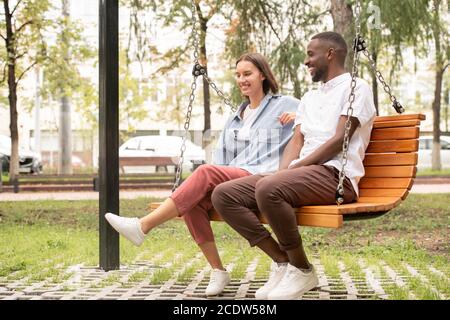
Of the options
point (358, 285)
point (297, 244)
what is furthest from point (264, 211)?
point (358, 285)

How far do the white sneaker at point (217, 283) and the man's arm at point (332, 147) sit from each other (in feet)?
2.43

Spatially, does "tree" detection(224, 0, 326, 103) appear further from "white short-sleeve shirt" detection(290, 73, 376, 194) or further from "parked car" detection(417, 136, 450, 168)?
"parked car" detection(417, 136, 450, 168)

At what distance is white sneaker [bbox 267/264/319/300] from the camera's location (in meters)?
3.54

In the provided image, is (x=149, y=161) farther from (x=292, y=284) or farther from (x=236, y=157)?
(x=292, y=284)

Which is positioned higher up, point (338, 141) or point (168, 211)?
point (338, 141)

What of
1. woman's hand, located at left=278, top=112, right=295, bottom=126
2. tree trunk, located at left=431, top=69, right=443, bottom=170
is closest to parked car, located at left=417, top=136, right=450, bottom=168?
tree trunk, located at left=431, top=69, right=443, bottom=170

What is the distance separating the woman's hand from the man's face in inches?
10.0

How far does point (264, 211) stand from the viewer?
3.43m

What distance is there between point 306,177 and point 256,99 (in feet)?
2.20

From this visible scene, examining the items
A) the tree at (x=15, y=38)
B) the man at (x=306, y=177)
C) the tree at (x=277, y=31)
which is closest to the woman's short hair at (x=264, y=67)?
the man at (x=306, y=177)

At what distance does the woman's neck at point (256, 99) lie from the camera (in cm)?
398

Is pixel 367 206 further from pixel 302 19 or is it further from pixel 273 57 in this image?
pixel 302 19

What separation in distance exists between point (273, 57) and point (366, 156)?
15.6ft

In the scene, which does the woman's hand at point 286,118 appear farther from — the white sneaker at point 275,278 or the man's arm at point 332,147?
the white sneaker at point 275,278
